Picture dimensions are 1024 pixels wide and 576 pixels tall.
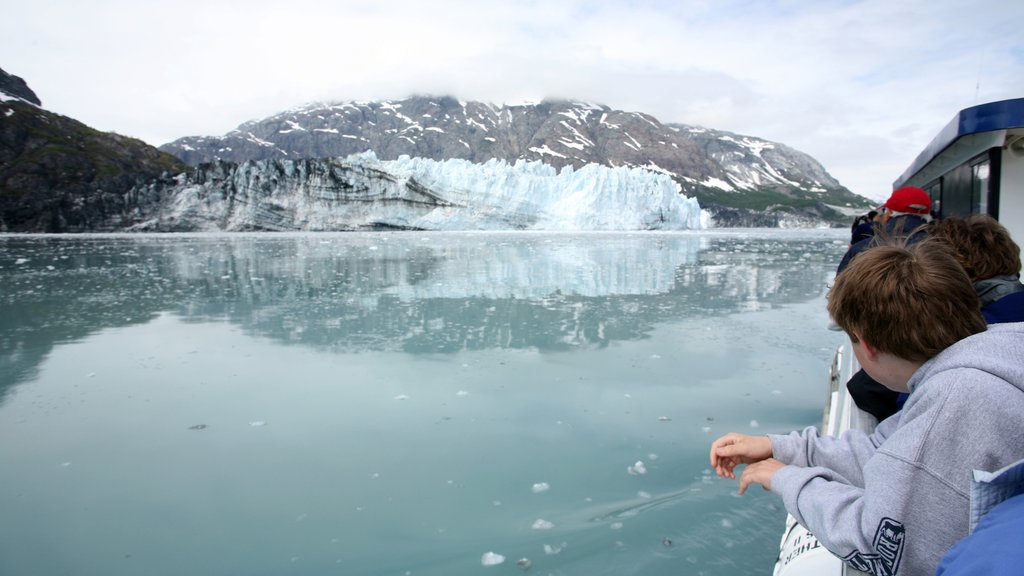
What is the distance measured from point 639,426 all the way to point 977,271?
8.07 feet

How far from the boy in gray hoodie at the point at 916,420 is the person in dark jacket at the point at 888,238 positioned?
0.40 metres

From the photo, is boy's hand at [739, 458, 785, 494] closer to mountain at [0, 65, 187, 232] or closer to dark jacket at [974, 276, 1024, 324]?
A: dark jacket at [974, 276, 1024, 324]

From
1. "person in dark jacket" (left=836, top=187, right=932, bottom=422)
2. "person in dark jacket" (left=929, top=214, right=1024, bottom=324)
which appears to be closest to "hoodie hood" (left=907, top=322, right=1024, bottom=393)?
"person in dark jacket" (left=836, top=187, right=932, bottom=422)

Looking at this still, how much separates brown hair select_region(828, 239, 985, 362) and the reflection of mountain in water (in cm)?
512

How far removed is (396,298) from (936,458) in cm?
924

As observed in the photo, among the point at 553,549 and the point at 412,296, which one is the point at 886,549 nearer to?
the point at 553,549

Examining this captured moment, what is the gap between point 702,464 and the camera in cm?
366

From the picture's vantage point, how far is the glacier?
43.2 m

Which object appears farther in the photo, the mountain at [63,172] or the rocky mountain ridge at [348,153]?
the mountain at [63,172]

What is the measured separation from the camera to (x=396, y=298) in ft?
32.4

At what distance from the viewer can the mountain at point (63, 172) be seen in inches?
1773

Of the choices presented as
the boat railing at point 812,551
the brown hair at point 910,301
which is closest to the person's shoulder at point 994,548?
the brown hair at point 910,301

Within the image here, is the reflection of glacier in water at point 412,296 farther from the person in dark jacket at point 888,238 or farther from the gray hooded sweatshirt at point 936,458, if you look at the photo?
the gray hooded sweatshirt at point 936,458

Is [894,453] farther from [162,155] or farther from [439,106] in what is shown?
[439,106]
